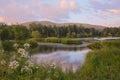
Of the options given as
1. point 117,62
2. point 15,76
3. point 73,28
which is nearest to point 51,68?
point 15,76

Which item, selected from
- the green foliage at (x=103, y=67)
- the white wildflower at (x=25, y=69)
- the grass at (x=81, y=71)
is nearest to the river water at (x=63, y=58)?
the grass at (x=81, y=71)

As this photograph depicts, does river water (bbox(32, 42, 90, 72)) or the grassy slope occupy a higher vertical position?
the grassy slope

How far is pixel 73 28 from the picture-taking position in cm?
9606

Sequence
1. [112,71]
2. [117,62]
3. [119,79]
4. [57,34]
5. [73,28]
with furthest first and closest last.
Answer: [73,28]
[57,34]
[117,62]
[112,71]
[119,79]

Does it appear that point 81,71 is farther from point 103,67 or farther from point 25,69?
point 25,69

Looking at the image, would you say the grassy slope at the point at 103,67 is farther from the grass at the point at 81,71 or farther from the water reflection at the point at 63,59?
the water reflection at the point at 63,59

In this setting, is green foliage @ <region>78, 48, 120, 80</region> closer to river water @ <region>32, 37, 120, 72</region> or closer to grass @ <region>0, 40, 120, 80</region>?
grass @ <region>0, 40, 120, 80</region>

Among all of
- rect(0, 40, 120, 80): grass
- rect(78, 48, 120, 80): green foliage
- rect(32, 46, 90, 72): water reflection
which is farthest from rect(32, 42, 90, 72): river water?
rect(78, 48, 120, 80): green foliage

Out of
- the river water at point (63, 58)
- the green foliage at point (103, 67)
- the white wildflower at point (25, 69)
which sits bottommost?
the river water at point (63, 58)


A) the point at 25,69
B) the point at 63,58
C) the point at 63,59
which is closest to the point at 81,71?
the point at 25,69

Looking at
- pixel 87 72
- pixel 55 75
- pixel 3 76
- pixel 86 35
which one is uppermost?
pixel 3 76

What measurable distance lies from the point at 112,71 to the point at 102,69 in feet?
1.71

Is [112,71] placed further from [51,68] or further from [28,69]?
[28,69]

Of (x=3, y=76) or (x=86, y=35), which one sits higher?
(x=3, y=76)
